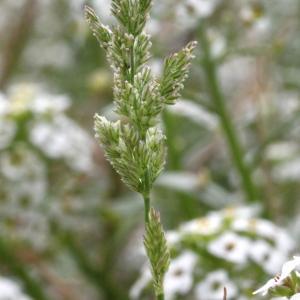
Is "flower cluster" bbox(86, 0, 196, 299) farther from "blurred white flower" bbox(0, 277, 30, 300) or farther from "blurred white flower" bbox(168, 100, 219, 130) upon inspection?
"blurred white flower" bbox(168, 100, 219, 130)

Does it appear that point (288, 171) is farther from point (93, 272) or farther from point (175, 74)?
point (175, 74)

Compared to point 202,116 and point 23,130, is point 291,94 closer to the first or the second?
point 202,116

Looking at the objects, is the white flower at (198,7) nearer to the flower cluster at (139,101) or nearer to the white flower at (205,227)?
the white flower at (205,227)

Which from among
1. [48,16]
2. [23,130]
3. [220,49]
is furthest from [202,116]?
[48,16]

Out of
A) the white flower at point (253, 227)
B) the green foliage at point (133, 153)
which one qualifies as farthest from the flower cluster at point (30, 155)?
the green foliage at point (133, 153)

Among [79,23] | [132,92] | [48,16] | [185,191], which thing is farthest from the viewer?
[48,16]

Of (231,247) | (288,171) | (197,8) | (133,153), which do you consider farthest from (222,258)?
(288,171)
